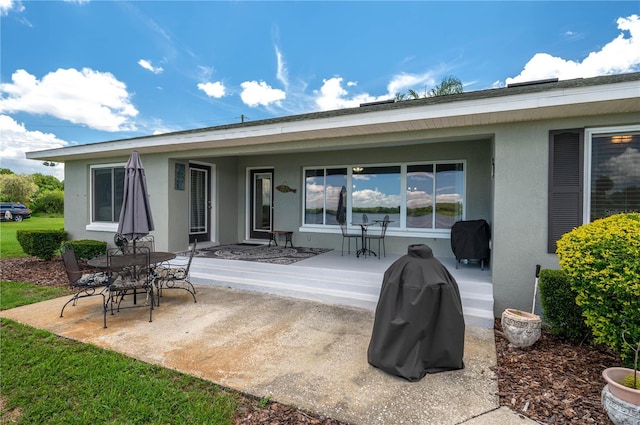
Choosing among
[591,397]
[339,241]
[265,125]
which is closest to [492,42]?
[339,241]

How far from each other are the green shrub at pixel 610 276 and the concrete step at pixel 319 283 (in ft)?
4.82

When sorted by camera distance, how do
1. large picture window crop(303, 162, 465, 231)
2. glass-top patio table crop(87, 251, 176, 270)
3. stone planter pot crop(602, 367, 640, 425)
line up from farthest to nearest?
1. large picture window crop(303, 162, 465, 231)
2. glass-top patio table crop(87, 251, 176, 270)
3. stone planter pot crop(602, 367, 640, 425)

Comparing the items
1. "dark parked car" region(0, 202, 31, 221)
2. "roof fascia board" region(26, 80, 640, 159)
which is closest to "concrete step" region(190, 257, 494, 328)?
"roof fascia board" region(26, 80, 640, 159)

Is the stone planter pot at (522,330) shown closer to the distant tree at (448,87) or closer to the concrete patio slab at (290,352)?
the concrete patio slab at (290,352)

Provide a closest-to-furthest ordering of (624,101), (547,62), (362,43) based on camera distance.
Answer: (624,101), (362,43), (547,62)

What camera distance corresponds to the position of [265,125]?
600cm

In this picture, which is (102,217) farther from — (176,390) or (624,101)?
(624,101)

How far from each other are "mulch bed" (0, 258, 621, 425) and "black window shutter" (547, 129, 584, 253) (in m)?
1.53

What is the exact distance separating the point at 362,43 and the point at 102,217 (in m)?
14.9

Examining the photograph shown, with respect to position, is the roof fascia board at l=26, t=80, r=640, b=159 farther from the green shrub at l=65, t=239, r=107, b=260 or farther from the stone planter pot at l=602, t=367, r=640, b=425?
the stone planter pot at l=602, t=367, r=640, b=425

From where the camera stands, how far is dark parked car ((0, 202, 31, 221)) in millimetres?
25953

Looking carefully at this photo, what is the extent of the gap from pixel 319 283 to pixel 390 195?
3426 millimetres

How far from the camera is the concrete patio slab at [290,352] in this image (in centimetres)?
254

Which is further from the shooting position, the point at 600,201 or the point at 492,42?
the point at 492,42
